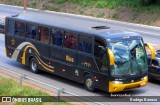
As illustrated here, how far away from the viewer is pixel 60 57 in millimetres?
21219

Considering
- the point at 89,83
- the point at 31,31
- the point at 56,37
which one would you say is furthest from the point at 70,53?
the point at 31,31

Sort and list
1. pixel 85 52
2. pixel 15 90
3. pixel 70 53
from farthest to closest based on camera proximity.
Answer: pixel 70 53, pixel 85 52, pixel 15 90

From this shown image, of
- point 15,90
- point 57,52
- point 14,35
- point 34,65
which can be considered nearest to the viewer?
point 15,90

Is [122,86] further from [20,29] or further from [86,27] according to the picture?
[20,29]

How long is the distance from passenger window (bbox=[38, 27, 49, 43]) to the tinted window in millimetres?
2652

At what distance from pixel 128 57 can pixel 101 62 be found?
3.67 feet

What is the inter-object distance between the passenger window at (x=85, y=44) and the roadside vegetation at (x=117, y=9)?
1092 inches

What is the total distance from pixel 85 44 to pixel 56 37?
229cm

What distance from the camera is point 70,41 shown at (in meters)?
20.5

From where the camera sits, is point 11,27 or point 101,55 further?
point 11,27

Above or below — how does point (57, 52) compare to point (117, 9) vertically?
above

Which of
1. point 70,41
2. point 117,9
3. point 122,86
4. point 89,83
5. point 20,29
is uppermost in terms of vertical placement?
point 70,41

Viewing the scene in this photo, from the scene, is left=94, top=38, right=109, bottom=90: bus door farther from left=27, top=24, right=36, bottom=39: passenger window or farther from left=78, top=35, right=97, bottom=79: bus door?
left=27, top=24, right=36, bottom=39: passenger window

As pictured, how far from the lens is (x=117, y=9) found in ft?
171
